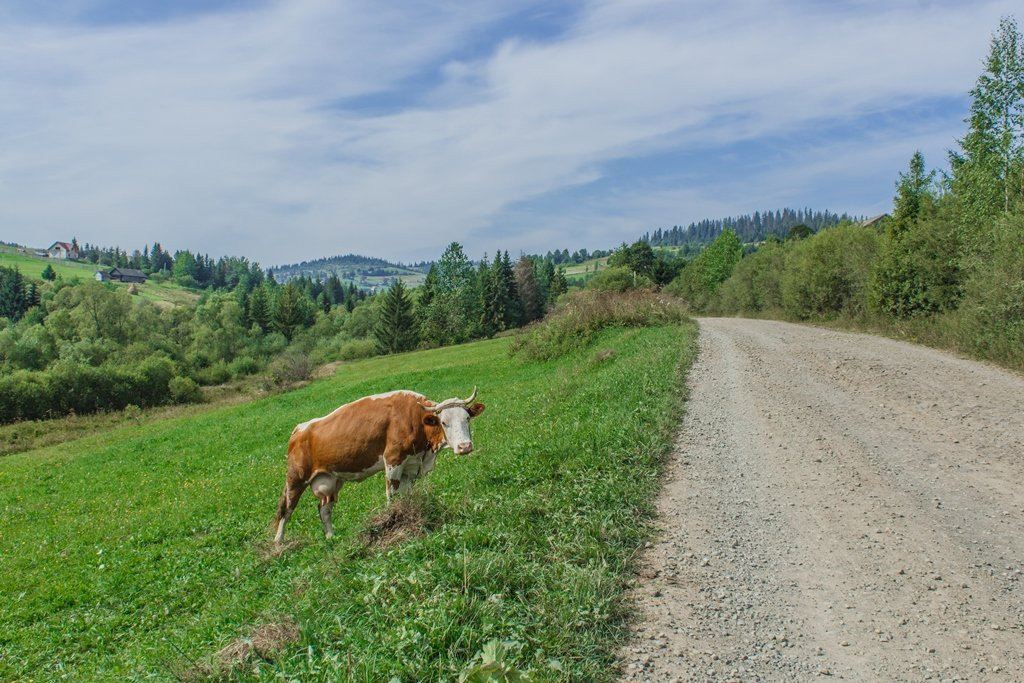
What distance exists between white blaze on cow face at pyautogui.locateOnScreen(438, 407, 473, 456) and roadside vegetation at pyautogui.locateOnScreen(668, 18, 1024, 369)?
19245mm

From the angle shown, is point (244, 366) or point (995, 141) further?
point (244, 366)

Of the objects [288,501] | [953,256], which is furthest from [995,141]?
[288,501]

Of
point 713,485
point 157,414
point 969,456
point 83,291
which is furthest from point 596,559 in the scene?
point 83,291

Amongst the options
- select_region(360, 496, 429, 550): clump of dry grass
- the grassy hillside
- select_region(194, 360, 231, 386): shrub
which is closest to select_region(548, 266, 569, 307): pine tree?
select_region(194, 360, 231, 386): shrub

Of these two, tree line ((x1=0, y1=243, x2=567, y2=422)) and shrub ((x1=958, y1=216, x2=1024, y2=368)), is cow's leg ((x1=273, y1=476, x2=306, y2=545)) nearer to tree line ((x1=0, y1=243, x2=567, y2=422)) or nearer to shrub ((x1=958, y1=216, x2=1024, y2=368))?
shrub ((x1=958, y1=216, x2=1024, y2=368))

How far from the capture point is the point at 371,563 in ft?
23.0

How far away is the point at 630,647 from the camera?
17.8ft

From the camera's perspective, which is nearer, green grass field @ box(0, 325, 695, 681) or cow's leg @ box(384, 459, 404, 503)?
green grass field @ box(0, 325, 695, 681)

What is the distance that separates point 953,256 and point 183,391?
6850cm

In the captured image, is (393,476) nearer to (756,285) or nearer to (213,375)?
(756,285)

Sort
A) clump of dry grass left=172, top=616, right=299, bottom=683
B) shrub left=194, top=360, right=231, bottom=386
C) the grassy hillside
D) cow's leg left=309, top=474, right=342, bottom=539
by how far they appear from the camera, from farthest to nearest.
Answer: the grassy hillside, shrub left=194, top=360, right=231, bottom=386, cow's leg left=309, top=474, right=342, bottom=539, clump of dry grass left=172, top=616, right=299, bottom=683

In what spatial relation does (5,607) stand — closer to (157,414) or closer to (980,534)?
(980,534)

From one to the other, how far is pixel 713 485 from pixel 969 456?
4.88 m

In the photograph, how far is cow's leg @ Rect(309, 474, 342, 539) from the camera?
962cm
